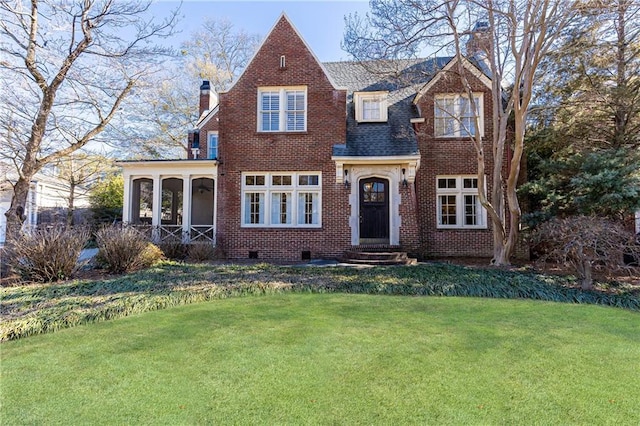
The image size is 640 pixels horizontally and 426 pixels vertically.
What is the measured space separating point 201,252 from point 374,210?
6073 millimetres

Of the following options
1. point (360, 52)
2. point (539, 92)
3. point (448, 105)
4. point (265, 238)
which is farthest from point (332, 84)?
point (539, 92)

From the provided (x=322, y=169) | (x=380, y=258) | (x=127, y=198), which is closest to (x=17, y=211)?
(x=127, y=198)

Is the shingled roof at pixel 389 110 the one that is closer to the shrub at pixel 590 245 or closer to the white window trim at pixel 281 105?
the white window trim at pixel 281 105

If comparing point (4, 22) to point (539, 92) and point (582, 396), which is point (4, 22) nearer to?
point (582, 396)

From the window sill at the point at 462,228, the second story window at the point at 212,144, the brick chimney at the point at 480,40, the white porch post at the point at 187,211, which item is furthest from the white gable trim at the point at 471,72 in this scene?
the second story window at the point at 212,144

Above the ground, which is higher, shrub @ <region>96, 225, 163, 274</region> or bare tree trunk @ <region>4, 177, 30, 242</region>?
bare tree trunk @ <region>4, 177, 30, 242</region>

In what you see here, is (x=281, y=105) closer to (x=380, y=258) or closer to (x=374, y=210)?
(x=374, y=210)

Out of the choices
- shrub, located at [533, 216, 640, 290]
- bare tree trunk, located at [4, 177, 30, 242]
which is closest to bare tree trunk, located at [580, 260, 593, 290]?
shrub, located at [533, 216, 640, 290]

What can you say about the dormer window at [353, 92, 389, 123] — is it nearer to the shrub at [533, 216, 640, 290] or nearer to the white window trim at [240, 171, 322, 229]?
the white window trim at [240, 171, 322, 229]

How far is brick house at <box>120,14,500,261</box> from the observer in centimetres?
1263

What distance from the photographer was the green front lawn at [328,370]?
2797 mm

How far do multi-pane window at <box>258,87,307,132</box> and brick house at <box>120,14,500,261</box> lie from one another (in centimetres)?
4

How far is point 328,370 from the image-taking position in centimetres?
354

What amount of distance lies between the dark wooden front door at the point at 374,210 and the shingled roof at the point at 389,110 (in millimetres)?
1193
